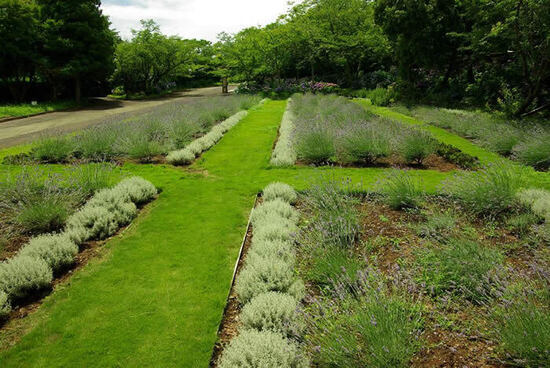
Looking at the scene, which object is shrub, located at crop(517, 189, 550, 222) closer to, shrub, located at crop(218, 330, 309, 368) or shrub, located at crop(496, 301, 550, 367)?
shrub, located at crop(496, 301, 550, 367)

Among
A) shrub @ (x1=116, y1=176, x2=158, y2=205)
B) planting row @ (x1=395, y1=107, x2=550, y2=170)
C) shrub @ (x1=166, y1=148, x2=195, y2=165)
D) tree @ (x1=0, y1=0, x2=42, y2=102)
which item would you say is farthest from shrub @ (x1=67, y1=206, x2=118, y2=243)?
tree @ (x1=0, y1=0, x2=42, y2=102)

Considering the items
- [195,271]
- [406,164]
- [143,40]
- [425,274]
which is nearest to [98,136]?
[195,271]

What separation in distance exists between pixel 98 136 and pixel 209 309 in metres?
9.06

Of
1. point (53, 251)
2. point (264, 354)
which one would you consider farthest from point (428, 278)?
point (53, 251)

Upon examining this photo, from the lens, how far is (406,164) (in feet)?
31.4

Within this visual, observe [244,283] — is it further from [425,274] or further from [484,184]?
[484,184]

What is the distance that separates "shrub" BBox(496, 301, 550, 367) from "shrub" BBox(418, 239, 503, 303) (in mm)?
675

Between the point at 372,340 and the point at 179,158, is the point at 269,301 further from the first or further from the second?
the point at 179,158

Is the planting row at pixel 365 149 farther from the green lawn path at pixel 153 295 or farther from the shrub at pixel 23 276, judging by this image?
the shrub at pixel 23 276

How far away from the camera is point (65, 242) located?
15.6 feet

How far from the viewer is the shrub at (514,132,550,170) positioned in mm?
8789

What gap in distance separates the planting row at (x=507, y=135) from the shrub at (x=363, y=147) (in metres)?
3.89

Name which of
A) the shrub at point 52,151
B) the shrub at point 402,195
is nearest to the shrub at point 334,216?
the shrub at point 402,195

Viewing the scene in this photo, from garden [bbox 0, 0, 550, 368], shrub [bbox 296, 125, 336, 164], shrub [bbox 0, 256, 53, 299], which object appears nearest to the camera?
garden [bbox 0, 0, 550, 368]
